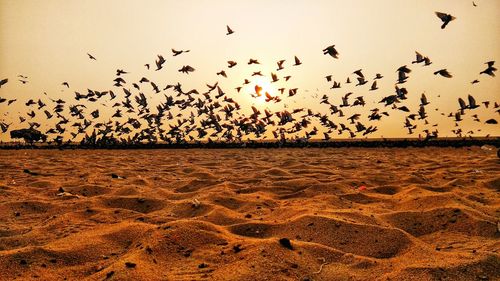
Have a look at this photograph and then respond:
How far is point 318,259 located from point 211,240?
931 mm

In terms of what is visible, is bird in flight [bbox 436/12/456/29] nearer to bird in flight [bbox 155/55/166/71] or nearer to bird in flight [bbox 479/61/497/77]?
bird in flight [bbox 479/61/497/77]

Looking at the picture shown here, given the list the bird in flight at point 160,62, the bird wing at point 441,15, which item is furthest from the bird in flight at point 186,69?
the bird wing at point 441,15

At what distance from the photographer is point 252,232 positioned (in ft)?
11.4

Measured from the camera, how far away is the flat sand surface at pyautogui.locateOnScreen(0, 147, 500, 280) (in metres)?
2.55

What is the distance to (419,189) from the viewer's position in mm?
5062

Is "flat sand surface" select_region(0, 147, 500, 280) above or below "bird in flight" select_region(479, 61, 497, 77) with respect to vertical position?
below

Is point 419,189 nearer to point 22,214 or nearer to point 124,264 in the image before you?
point 124,264

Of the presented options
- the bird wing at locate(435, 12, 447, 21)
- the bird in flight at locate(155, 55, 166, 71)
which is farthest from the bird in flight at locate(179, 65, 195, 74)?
the bird wing at locate(435, 12, 447, 21)

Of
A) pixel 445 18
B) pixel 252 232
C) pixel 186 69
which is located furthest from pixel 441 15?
pixel 186 69

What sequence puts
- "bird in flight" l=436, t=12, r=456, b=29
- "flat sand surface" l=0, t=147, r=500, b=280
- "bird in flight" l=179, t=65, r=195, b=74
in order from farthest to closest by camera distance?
"bird in flight" l=179, t=65, r=195, b=74
"bird in flight" l=436, t=12, r=456, b=29
"flat sand surface" l=0, t=147, r=500, b=280

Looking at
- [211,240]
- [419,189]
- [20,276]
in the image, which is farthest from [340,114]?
[20,276]

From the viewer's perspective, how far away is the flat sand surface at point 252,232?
2547 millimetres

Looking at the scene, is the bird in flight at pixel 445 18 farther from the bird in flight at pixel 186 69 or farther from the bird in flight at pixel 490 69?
the bird in flight at pixel 186 69

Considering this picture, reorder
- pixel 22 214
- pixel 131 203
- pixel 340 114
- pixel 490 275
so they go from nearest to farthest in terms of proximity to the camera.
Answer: pixel 490 275, pixel 22 214, pixel 131 203, pixel 340 114
